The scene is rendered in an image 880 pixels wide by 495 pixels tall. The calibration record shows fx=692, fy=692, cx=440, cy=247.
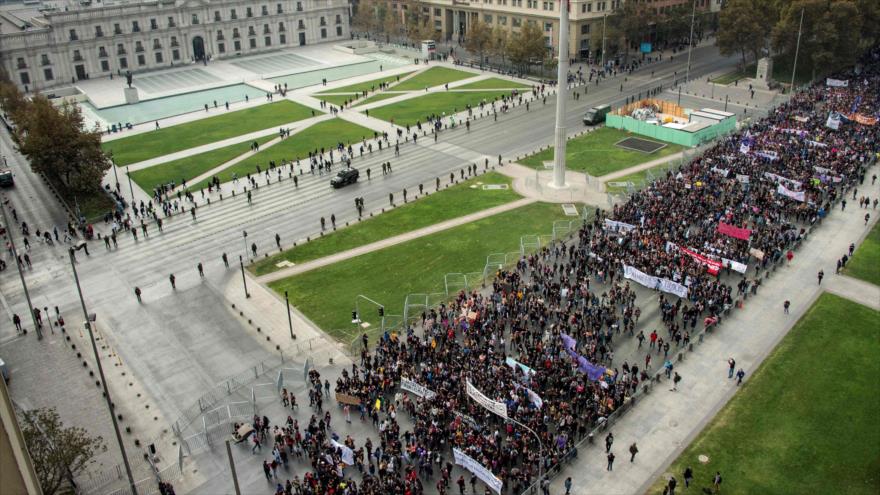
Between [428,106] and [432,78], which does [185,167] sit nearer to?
[428,106]

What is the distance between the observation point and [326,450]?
32.2 metres

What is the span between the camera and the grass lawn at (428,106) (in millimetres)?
88988

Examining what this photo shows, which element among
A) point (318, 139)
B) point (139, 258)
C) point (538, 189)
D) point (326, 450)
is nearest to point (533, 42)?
point (318, 139)

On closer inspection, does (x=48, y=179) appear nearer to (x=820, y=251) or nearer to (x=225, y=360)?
(x=225, y=360)

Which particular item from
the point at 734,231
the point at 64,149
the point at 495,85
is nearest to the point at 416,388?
Result: the point at 734,231

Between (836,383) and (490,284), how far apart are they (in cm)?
2151

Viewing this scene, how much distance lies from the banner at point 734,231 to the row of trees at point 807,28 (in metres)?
51.5

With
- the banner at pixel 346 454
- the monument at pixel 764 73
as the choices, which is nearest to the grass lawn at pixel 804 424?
the banner at pixel 346 454

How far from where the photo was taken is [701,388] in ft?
121

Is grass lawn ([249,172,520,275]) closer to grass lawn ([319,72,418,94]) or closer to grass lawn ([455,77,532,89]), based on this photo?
grass lawn ([455,77,532,89])

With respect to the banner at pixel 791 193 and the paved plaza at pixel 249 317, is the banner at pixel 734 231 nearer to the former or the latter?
the paved plaza at pixel 249 317

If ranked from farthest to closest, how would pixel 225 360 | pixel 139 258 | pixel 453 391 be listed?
pixel 139 258 < pixel 225 360 < pixel 453 391

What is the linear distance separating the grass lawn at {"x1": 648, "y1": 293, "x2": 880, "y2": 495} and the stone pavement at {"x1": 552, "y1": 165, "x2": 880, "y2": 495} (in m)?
0.65

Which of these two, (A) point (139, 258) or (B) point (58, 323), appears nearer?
(B) point (58, 323)
